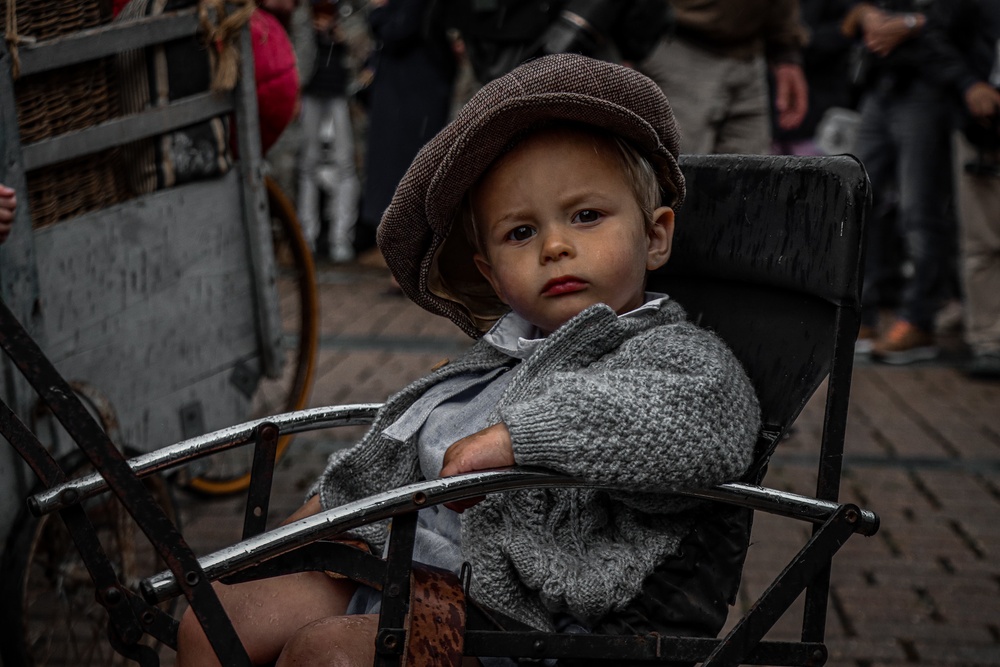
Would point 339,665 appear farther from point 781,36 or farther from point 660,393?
point 781,36

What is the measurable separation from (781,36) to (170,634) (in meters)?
3.63

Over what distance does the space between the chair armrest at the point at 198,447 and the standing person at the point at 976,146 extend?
421 cm

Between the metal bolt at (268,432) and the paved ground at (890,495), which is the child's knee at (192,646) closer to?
the metal bolt at (268,432)

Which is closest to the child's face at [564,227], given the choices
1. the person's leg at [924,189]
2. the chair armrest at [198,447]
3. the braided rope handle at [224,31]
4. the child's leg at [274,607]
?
the chair armrest at [198,447]

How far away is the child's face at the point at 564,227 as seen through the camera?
1771 mm

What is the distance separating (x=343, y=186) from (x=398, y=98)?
7.85ft

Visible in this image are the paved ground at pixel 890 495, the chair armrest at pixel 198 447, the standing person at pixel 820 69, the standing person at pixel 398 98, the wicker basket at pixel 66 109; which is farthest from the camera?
the standing person at pixel 820 69

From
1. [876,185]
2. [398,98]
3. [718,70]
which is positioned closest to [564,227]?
[718,70]

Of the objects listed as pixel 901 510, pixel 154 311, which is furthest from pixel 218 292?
pixel 901 510

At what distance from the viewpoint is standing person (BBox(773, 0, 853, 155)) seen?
24.6ft

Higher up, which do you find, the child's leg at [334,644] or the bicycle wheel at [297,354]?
the child's leg at [334,644]

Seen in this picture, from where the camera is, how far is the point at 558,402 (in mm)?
1581

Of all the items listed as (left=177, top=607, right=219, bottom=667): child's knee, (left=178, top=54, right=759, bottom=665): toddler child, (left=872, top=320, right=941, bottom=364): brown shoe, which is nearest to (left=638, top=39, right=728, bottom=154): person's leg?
(left=872, top=320, right=941, bottom=364): brown shoe

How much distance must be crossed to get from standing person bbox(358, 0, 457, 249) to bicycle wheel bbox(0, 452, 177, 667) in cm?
315
